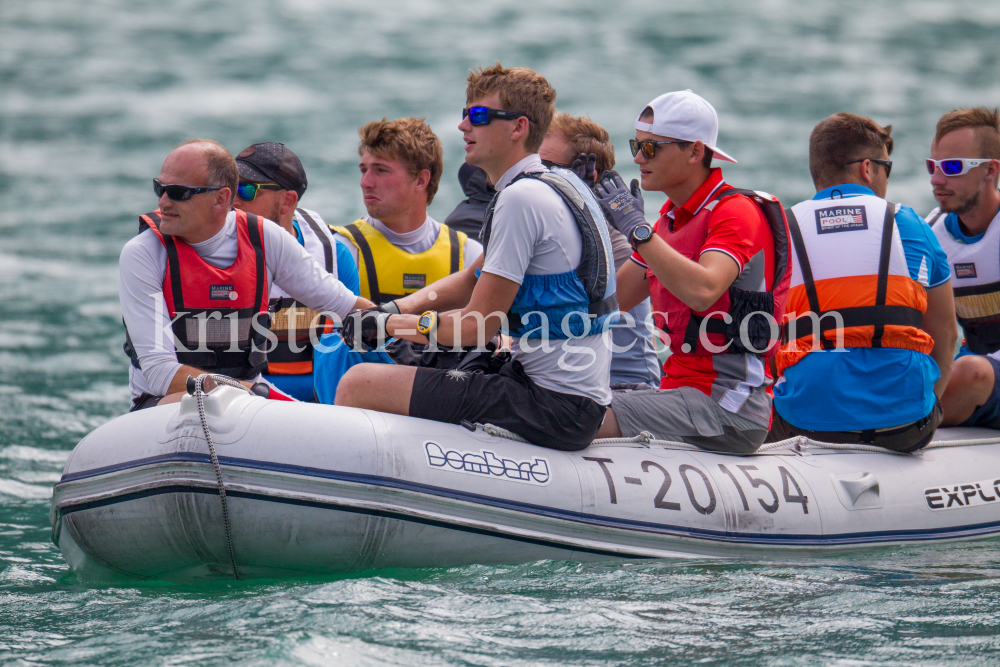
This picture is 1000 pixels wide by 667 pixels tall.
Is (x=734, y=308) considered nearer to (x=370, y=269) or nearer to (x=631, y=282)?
(x=631, y=282)

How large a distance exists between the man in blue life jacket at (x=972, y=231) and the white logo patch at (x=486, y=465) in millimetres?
2144

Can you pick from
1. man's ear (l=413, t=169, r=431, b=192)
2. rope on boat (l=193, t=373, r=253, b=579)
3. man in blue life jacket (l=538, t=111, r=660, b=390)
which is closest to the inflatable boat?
rope on boat (l=193, t=373, r=253, b=579)

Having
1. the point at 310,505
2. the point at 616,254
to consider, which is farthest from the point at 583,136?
the point at 310,505

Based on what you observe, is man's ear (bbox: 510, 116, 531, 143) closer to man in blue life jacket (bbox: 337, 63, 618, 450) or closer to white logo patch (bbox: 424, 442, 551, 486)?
man in blue life jacket (bbox: 337, 63, 618, 450)

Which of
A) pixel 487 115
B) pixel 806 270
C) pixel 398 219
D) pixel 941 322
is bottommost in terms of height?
pixel 941 322

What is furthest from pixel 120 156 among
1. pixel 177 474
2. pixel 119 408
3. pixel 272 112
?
pixel 177 474

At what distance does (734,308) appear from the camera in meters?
3.83

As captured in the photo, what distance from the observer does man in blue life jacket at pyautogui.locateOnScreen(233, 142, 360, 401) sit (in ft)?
15.1

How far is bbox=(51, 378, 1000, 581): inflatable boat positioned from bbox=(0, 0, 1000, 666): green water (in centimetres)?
10

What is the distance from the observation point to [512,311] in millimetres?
3613

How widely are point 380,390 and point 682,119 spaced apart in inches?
59.1

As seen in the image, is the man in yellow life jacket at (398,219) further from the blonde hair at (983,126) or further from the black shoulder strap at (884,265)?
the blonde hair at (983,126)

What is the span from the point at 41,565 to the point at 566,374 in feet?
7.69

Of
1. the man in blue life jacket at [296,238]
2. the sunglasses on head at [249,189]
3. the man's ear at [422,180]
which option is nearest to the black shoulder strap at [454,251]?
the man's ear at [422,180]
